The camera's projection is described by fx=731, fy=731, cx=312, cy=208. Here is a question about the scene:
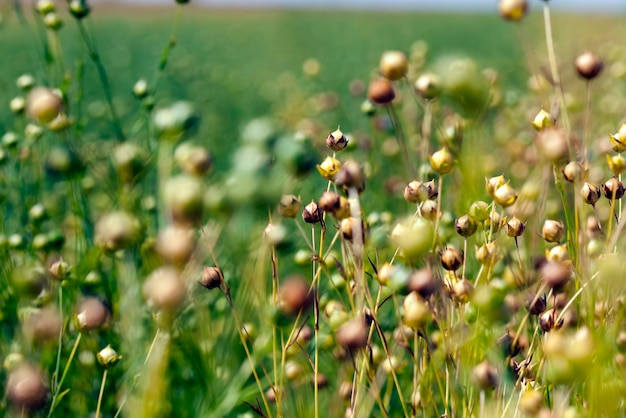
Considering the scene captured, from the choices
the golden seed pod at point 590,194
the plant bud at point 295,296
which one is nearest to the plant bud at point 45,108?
the plant bud at point 295,296

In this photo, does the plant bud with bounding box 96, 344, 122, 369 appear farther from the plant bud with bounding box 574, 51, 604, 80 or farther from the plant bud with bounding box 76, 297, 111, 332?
the plant bud with bounding box 574, 51, 604, 80

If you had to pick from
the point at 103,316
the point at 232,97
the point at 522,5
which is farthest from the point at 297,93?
the point at 103,316

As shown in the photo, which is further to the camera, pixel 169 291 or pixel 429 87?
pixel 429 87

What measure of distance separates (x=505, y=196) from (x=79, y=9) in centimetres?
87

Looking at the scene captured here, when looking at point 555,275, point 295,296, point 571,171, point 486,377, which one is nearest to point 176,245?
point 295,296

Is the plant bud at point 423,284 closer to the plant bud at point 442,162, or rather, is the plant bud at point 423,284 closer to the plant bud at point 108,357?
the plant bud at point 442,162

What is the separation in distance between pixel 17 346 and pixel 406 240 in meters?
0.69

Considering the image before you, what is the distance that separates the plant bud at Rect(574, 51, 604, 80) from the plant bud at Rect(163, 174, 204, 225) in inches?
23.1

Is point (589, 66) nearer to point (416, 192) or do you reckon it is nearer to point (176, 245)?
point (416, 192)

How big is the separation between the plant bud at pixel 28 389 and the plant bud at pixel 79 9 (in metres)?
0.84

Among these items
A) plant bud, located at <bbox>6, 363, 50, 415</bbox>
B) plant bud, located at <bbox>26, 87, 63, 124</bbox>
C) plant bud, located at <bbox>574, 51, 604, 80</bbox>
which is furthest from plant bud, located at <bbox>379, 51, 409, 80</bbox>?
plant bud, located at <bbox>6, 363, 50, 415</bbox>

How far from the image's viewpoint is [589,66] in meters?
0.85

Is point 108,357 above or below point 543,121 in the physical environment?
below

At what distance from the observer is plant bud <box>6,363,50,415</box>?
0.57m
